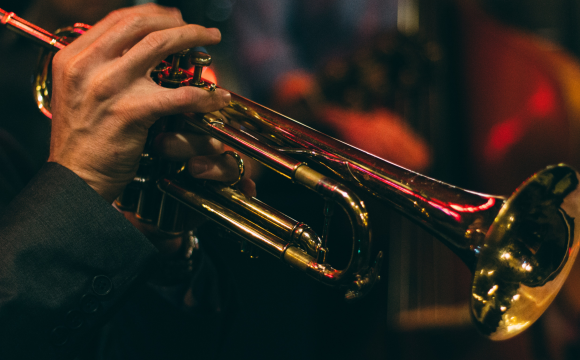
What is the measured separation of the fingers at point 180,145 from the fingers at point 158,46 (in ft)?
0.41

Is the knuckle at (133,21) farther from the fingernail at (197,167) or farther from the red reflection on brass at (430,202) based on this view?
the red reflection on brass at (430,202)

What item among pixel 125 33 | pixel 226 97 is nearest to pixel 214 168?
pixel 226 97

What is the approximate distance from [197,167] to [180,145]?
5 centimetres

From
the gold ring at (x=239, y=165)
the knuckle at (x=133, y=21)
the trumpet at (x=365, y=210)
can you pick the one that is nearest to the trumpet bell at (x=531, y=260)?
the trumpet at (x=365, y=210)

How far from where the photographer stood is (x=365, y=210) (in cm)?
53

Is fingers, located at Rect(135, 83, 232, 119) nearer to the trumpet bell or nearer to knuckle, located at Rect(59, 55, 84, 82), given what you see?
knuckle, located at Rect(59, 55, 84, 82)

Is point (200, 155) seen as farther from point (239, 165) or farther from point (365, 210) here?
point (365, 210)

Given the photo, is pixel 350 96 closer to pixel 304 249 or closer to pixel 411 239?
pixel 411 239

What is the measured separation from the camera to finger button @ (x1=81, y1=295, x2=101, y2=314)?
1.69ft

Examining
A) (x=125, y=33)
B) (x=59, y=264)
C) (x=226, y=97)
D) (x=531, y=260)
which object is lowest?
(x=531, y=260)

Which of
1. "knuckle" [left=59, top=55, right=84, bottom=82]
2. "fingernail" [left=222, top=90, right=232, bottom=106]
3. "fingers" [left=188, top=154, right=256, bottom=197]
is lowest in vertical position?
"fingers" [left=188, top=154, right=256, bottom=197]

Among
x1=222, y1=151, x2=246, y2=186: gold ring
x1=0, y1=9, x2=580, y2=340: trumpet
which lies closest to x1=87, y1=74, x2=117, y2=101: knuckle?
x1=0, y1=9, x2=580, y2=340: trumpet

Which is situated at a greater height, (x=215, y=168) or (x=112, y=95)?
(x=112, y=95)

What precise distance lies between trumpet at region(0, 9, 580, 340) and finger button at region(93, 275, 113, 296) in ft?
0.57
